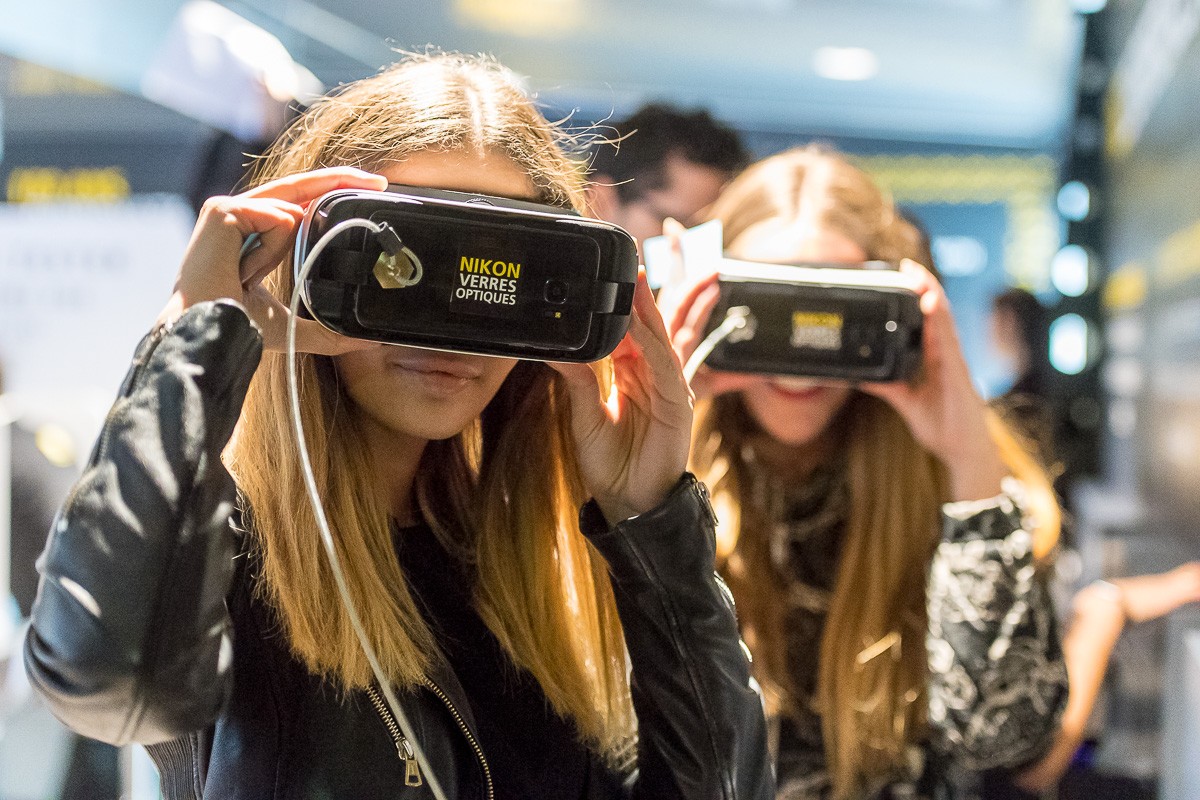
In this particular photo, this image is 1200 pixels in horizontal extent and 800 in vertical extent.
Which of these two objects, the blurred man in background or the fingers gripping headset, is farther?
the blurred man in background

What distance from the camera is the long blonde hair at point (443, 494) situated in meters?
0.77

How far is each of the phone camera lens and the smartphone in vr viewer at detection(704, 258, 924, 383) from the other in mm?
430

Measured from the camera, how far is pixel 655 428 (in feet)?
2.72

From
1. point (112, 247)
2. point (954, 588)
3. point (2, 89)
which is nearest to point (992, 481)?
point (954, 588)

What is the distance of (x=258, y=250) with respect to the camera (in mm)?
671

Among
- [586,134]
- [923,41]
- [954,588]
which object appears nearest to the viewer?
[586,134]

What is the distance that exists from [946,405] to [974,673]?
0.28 m

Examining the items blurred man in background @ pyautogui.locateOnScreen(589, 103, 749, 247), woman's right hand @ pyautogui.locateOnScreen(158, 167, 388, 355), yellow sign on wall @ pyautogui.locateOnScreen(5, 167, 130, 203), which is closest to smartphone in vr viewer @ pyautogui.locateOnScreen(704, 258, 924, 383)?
woman's right hand @ pyautogui.locateOnScreen(158, 167, 388, 355)

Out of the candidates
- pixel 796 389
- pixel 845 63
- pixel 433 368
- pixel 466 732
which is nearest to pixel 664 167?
pixel 796 389

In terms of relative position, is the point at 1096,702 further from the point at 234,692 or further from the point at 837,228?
the point at 234,692

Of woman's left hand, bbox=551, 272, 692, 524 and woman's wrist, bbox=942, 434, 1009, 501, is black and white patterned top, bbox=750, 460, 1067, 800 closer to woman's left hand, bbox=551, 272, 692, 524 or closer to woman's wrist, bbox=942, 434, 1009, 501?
woman's wrist, bbox=942, 434, 1009, 501

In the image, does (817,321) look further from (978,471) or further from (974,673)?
(974,673)

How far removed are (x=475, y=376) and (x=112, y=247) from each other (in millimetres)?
2442

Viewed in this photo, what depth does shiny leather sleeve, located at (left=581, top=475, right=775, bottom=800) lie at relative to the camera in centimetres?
81
